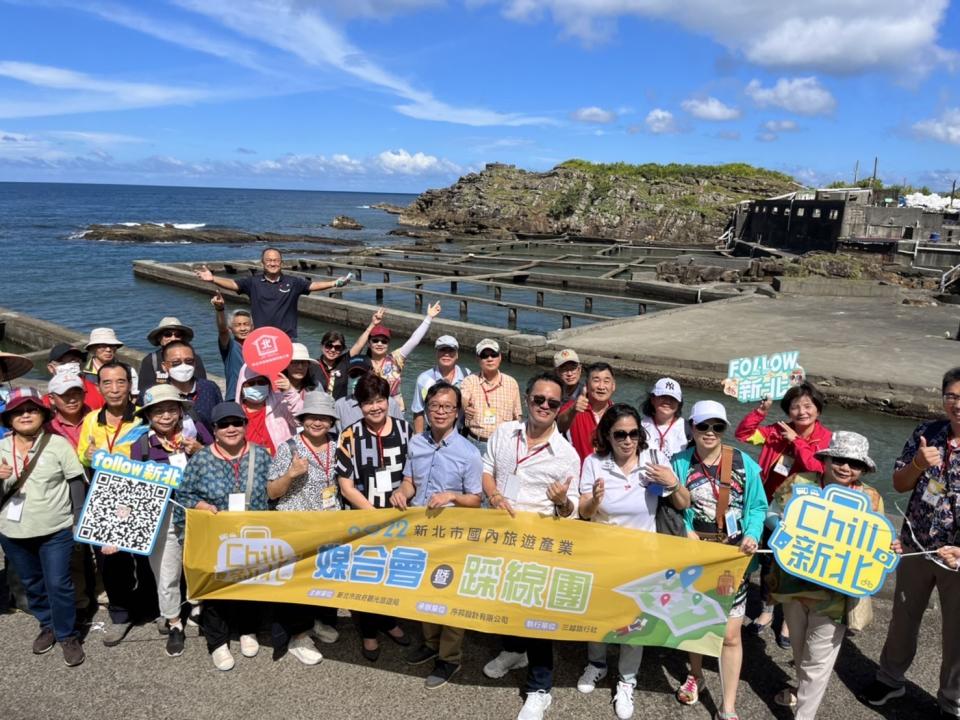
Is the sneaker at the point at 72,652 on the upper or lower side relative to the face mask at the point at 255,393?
lower

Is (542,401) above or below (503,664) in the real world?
above

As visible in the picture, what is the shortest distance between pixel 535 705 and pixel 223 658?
200 cm

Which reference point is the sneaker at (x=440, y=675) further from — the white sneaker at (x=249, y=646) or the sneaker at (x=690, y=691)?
the sneaker at (x=690, y=691)

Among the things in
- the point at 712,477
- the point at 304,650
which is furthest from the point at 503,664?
the point at 712,477

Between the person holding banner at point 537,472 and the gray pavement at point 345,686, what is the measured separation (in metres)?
0.25

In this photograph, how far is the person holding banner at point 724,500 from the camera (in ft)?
11.6

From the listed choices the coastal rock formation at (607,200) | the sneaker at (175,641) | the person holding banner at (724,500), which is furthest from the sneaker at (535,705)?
the coastal rock formation at (607,200)

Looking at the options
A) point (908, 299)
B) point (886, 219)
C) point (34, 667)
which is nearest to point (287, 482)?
point (34, 667)

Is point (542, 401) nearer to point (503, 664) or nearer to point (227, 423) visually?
point (503, 664)

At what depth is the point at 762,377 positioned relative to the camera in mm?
5070

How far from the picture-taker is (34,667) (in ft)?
13.1

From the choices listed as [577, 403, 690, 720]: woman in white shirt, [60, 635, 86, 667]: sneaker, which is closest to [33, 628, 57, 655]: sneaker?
[60, 635, 86, 667]: sneaker

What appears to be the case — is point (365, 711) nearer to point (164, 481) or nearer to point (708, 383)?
point (164, 481)

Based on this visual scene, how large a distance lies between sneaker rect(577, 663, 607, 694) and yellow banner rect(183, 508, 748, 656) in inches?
13.5
